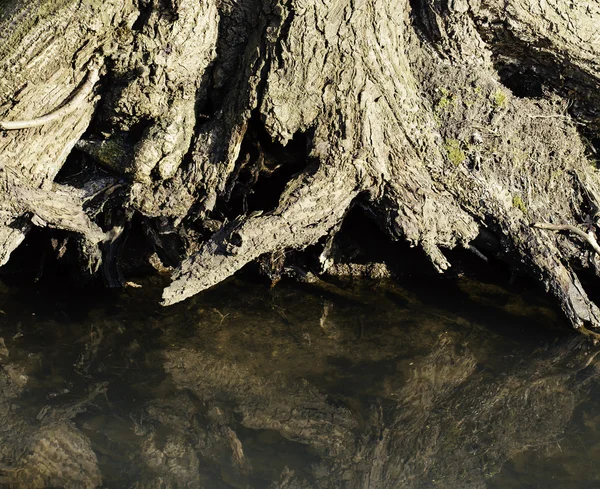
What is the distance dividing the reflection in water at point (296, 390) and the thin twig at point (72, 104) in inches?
51.3

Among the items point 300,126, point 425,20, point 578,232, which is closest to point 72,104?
point 300,126

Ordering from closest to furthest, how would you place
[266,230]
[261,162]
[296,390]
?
[296,390] → [266,230] → [261,162]

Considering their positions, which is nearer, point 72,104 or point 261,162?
point 72,104

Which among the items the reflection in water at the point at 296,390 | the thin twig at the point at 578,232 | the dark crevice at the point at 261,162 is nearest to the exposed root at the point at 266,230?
the dark crevice at the point at 261,162

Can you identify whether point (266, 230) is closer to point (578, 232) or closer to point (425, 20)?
point (425, 20)

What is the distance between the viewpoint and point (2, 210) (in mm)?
4383

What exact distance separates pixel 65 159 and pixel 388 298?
2.48m

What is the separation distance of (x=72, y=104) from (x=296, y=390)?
2.27m

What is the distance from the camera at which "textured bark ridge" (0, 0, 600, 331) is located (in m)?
4.28

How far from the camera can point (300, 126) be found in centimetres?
435

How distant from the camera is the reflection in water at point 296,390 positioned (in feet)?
11.3

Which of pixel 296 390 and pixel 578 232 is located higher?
pixel 578 232

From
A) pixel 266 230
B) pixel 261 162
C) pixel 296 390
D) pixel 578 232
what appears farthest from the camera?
pixel 578 232

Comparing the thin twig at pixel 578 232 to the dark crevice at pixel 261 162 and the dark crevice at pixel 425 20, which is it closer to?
the dark crevice at pixel 425 20
